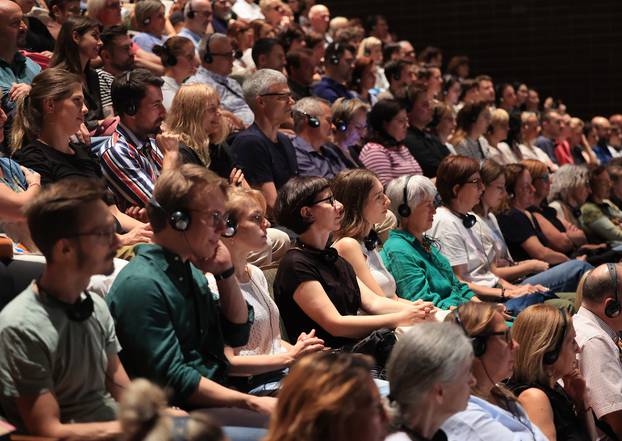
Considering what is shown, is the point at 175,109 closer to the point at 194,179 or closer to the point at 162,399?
the point at 194,179

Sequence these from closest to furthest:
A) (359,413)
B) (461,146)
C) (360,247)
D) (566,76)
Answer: (359,413) < (360,247) < (461,146) < (566,76)

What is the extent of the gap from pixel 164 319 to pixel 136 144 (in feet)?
5.69

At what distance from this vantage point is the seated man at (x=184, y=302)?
8.27 ft

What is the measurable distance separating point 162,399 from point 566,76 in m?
11.4

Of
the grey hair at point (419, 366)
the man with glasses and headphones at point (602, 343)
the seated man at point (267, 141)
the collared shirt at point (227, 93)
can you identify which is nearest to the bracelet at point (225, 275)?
the grey hair at point (419, 366)

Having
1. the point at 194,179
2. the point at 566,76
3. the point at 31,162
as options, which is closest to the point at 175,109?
the point at 31,162

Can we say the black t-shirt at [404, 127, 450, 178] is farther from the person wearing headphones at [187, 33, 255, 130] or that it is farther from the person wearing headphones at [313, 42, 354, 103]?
the person wearing headphones at [187, 33, 255, 130]

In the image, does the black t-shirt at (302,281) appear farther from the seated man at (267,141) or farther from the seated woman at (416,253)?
the seated man at (267,141)

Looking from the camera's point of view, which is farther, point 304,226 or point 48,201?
point 304,226

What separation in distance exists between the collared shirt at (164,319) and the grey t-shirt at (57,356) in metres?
0.11

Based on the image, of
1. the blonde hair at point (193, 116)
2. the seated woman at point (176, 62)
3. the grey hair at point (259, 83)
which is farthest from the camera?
the seated woman at point (176, 62)

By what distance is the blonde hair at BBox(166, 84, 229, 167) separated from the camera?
444cm

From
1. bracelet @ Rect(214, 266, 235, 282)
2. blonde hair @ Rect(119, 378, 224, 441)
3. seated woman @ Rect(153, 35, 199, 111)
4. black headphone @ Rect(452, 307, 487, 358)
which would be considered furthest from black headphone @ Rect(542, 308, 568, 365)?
seated woman @ Rect(153, 35, 199, 111)

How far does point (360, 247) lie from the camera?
13.1 ft
